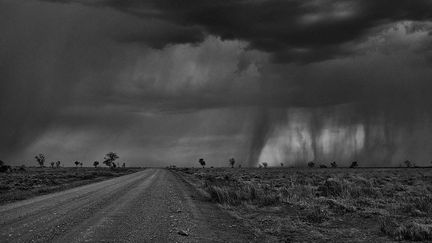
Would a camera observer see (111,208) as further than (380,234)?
Yes

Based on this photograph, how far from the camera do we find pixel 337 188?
26297 mm

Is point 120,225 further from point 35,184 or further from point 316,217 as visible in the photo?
point 35,184

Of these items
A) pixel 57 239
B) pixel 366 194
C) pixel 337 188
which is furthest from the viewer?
pixel 337 188

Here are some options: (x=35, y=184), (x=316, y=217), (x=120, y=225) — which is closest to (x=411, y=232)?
(x=316, y=217)

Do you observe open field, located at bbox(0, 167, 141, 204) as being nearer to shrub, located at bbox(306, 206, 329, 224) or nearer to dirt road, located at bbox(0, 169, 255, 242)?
dirt road, located at bbox(0, 169, 255, 242)

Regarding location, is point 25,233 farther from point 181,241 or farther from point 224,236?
point 224,236

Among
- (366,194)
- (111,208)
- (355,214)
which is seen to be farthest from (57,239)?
(366,194)

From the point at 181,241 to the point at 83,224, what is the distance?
13.6 feet

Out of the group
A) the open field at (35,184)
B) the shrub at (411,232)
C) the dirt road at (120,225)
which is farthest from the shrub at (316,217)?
the open field at (35,184)

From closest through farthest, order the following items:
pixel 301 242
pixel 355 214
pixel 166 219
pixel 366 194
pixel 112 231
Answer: pixel 301 242 → pixel 112 231 → pixel 166 219 → pixel 355 214 → pixel 366 194

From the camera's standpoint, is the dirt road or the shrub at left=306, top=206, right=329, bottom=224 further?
the shrub at left=306, top=206, right=329, bottom=224

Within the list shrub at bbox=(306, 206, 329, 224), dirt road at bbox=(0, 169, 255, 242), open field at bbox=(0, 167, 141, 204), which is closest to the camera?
dirt road at bbox=(0, 169, 255, 242)

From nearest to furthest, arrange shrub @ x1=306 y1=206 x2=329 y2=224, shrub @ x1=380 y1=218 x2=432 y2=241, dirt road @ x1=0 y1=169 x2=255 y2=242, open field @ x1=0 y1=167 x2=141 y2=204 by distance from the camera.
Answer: dirt road @ x1=0 y1=169 x2=255 y2=242, shrub @ x1=380 y1=218 x2=432 y2=241, shrub @ x1=306 y1=206 x2=329 y2=224, open field @ x1=0 y1=167 x2=141 y2=204

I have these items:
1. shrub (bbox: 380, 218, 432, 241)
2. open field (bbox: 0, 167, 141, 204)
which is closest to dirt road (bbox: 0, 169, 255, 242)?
shrub (bbox: 380, 218, 432, 241)
